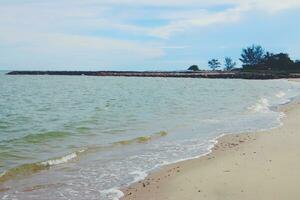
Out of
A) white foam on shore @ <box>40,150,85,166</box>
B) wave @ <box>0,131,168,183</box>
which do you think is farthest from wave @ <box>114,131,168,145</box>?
white foam on shore @ <box>40,150,85,166</box>

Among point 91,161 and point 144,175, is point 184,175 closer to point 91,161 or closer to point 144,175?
point 144,175

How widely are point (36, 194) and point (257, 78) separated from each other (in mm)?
100666

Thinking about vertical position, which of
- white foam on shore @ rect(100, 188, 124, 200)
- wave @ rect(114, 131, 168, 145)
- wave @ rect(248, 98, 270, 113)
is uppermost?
white foam on shore @ rect(100, 188, 124, 200)

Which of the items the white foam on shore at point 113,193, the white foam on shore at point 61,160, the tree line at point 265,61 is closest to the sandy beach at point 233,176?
the white foam on shore at point 113,193

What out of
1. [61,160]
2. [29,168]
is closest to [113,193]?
[29,168]

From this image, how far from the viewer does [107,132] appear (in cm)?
1916

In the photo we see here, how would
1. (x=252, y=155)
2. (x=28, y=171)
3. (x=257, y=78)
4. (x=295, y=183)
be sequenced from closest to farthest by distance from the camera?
(x=295, y=183) → (x=28, y=171) → (x=252, y=155) → (x=257, y=78)

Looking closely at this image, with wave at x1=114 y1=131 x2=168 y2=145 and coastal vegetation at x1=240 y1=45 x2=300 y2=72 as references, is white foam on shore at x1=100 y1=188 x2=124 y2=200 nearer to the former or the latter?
wave at x1=114 y1=131 x2=168 y2=145

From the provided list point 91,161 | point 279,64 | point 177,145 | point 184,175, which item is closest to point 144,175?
point 184,175

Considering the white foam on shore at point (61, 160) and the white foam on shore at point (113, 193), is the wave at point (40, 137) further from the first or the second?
the white foam on shore at point (113, 193)

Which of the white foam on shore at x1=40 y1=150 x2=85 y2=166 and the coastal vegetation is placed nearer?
the white foam on shore at x1=40 y1=150 x2=85 y2=166

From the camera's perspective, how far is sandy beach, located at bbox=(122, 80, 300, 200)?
8.73 metres

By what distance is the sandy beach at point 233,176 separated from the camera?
873 centimetres

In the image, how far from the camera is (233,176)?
10102 mm
